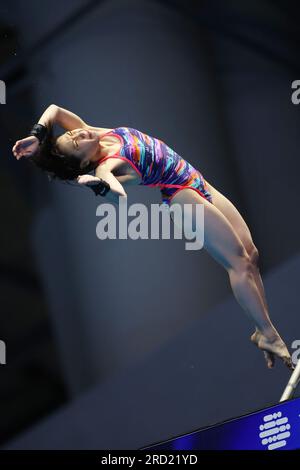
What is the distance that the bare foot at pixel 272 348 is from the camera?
14.1 feet

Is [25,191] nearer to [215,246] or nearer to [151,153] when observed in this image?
[151,153]

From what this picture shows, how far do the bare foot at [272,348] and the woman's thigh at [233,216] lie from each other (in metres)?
0.42

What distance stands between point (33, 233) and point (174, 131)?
2.92ft

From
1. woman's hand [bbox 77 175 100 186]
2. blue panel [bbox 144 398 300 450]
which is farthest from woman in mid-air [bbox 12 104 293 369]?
blue panel [bbox 144 398 300 450]

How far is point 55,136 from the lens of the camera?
4324mm

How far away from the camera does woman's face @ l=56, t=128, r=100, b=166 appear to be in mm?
4258

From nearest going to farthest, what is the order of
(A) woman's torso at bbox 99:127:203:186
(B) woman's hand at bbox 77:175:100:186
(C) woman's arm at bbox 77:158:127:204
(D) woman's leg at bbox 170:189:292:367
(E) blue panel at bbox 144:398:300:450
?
(E) blue panel at bbox 144:398:300:450, (B) woman's hand at bbox 77:175:100:186, (C) woman's arm at bbox 77:158:127:204, (A) woman's torso at bbox 99:127:203:186, (D) woman's leg at bbox 170:189:292:367

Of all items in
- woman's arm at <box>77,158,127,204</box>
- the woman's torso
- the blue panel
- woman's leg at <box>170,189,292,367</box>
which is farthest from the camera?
woman's leg at <box>170,189,292,367</box>

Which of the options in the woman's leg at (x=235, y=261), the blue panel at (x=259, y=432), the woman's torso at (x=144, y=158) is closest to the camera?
the blue panel at (x=259, y=432)

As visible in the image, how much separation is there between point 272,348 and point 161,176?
982mm

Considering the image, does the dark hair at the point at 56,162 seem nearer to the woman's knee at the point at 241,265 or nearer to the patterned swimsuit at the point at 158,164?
the patterned swimsuit at the point at 158,164

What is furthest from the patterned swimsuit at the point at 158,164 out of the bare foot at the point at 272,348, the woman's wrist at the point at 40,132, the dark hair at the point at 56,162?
the bare foot at the point at 272,348

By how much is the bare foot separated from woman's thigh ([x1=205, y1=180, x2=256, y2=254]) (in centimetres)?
42

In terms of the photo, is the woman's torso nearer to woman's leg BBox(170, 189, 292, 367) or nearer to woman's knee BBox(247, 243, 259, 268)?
woman's leg BBox(170, 189, 292, 367)
